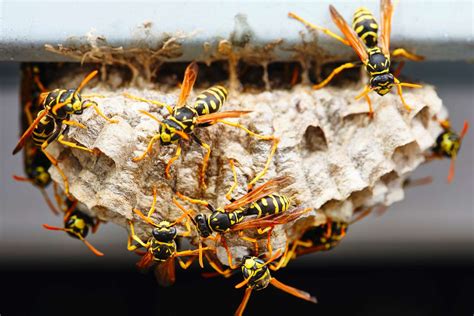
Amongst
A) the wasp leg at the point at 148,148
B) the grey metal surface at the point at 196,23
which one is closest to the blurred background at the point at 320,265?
the grey metal surface at the point at 196,23

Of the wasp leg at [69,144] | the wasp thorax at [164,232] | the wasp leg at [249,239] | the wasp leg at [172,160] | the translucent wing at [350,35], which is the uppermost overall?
the translucent wing at [350,35]

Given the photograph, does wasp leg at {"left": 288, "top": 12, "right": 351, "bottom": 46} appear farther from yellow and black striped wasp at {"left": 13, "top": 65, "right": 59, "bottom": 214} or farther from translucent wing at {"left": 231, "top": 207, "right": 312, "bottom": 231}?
yellow and black striped wasp at {"left": 13, "top": 65, "right": 59, "bottom": 214}

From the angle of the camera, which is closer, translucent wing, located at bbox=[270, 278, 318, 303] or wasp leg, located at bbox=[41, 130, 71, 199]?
wasp leg, located at bbox=[41, 130, 71, 199]

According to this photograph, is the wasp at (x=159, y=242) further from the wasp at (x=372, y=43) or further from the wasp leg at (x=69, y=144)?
the wasp at (x=372, y=43)

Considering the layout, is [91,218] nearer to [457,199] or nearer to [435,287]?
[435,287]

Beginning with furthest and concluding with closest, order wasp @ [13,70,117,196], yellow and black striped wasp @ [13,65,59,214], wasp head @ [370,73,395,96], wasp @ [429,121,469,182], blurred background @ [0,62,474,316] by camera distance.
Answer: blurred background @ [0,62,474,316], wasp @ [429,121,469,182], yellow and black striped wasp @ [13,65,59,214], wasp head @ [370,73,395,96], wasp @ [13,70,117,196]

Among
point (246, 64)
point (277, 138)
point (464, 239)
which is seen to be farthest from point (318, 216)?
point (464, 239)

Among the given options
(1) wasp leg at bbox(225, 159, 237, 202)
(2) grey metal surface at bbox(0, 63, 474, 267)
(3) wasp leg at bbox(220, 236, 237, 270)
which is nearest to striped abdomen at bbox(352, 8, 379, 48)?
(1) wasp leg at bbox(225, 159, 237, 202)
